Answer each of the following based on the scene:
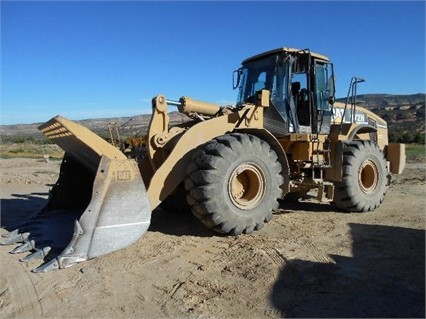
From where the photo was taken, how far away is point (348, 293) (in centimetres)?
404

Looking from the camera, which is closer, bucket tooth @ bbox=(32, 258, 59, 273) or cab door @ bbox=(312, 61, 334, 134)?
bucket tooth @ bbox=(32, 258, 59, 273)

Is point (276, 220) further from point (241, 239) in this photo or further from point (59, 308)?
point (59, 308)

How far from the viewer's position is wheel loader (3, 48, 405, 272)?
5234 millimetres

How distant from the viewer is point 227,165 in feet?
19.2

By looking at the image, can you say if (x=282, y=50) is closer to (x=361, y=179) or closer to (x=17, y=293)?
(x=361, y=179)

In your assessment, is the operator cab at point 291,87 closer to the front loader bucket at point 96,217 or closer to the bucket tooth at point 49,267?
the front loader bucket at point 96,217

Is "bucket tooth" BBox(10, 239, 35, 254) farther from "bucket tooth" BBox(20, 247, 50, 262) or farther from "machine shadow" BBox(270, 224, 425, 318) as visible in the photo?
"machine shadow" BBox(270, 224, 425, 318)

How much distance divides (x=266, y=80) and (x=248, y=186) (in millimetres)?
2221

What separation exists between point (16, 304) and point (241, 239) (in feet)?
9.31

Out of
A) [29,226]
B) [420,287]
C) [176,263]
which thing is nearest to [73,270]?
[176,263]

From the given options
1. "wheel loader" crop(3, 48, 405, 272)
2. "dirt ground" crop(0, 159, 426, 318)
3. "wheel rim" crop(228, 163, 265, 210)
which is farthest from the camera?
"wheel rim" crop(228, 163, 265, 210)

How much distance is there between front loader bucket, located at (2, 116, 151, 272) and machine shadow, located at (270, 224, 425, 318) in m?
1.88

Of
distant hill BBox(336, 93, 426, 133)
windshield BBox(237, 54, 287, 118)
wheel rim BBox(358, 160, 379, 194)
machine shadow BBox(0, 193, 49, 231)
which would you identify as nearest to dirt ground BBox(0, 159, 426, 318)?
machine shadow BBox(0, 193, 49, 231)

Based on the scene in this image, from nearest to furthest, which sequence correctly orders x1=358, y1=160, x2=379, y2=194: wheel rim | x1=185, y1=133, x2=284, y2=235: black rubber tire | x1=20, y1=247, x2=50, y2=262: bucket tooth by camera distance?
x1=20, y1=247, x2=50, y2=262: bucket tooth, x1=185, y1=133, x2=284, y2=235: black rubber tire, x1=358, y1=160, x2=379, y2=194: wheel rim
